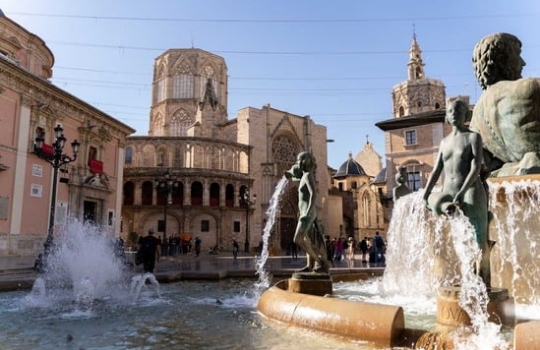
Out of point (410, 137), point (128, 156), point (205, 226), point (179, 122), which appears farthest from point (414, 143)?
point (179, 122)

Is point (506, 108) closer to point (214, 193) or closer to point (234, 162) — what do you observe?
point (214, 193)

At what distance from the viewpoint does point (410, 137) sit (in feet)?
121

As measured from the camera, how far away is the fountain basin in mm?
3941

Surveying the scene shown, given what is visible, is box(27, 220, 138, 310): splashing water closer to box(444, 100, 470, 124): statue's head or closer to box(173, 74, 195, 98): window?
box(444, 100, 470, 124): statue's head

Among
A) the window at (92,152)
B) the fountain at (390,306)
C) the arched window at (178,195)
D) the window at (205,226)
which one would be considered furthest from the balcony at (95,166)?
the fountain at (390,306)

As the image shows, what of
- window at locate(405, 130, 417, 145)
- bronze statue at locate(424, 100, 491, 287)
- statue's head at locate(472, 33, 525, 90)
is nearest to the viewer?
bronze statue at locate(424, 100, 491, 287)

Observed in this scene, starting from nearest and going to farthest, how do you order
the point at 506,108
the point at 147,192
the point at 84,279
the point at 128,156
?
the point at 506,108
the point at 84,279
the point at 147,192
the point at 128,156

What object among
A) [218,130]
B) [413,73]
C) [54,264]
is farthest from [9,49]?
[413,73]

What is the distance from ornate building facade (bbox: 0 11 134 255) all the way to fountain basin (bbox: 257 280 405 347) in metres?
15.2

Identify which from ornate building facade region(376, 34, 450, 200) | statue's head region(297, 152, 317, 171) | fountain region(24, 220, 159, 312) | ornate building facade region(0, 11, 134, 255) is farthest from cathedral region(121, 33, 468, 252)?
statue's head region(297, 152, 317, 171)

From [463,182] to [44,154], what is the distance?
72.3 ft

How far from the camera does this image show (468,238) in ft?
14.4

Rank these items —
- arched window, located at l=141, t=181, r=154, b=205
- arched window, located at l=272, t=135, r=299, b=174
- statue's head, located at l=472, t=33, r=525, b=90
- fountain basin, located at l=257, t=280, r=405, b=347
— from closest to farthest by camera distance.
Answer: fountain basin, located at l=257, t=280, r=405, b=347 < statue's head, located at l=472, t=33, r=525, b=90 < arched window, located at l=141, t=181, r=154, b=205 < arched window, located at l=272, t=135, r=299, b=174

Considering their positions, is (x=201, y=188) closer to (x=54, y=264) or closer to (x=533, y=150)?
(x=54, y=264)
